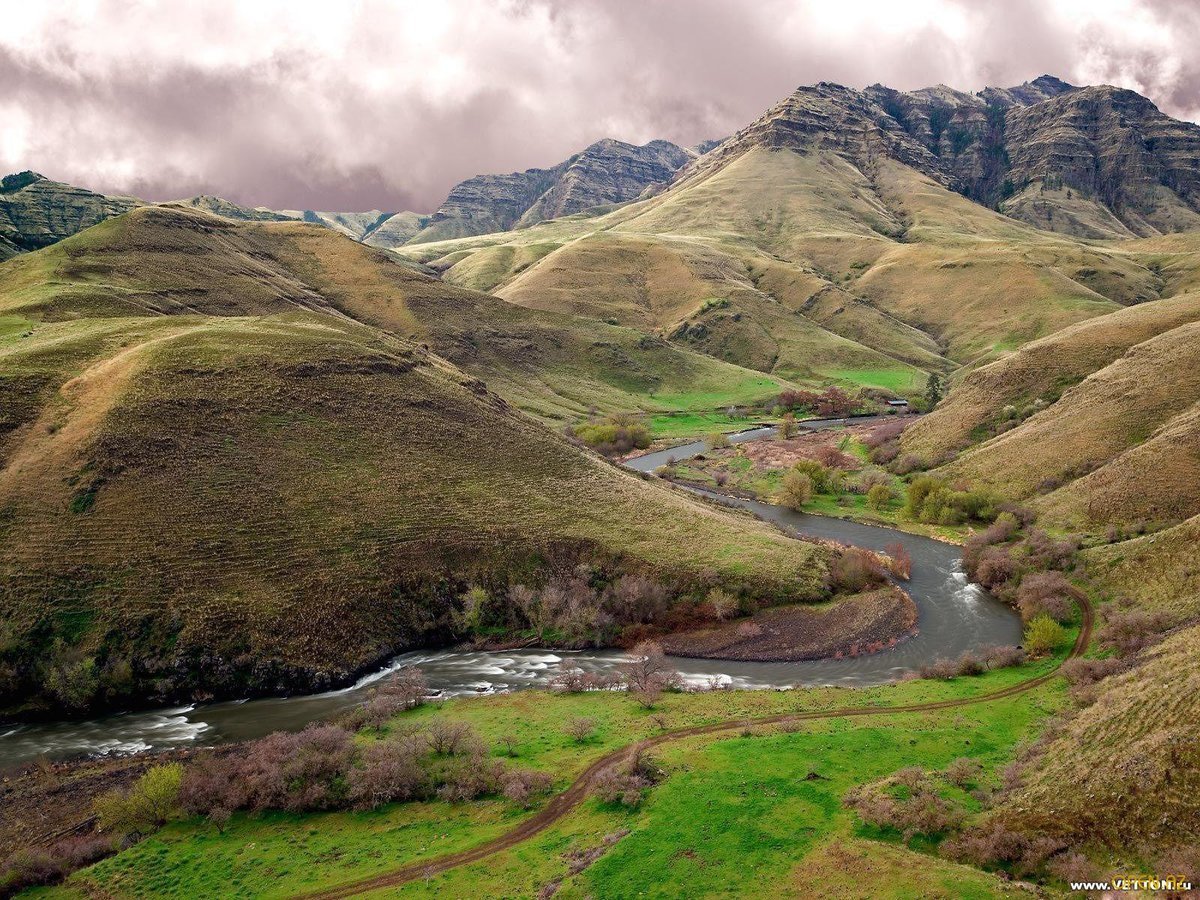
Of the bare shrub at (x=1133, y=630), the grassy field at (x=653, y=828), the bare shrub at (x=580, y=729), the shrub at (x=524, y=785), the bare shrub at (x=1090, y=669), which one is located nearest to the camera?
the grassy field at (x=653, y=828)

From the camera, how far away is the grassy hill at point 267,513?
65438 mm

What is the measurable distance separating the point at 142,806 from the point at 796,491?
101308mm

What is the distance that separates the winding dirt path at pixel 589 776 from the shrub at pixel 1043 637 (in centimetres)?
155

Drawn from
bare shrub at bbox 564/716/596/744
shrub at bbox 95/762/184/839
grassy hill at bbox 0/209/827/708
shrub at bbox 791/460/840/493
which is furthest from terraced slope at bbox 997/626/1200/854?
shrub at bbox 791/460/840/493

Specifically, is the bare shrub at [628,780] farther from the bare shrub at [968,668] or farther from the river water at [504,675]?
the bare shrub at [968,668]

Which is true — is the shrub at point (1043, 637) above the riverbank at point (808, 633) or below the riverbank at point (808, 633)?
below

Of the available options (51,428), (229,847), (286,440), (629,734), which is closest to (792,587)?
(629,734)

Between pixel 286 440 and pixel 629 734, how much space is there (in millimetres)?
61350

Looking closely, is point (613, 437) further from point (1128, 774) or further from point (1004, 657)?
point (1128, 774)

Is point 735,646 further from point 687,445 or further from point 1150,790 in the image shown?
point 687,445

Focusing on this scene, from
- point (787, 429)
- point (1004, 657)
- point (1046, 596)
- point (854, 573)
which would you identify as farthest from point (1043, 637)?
point (787, 429)

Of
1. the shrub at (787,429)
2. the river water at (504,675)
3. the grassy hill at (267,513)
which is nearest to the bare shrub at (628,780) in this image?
the river water at (504,675)

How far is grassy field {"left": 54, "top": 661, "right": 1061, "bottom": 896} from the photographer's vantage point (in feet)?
126

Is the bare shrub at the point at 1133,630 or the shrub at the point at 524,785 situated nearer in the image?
the shrub at the point at 524,785
